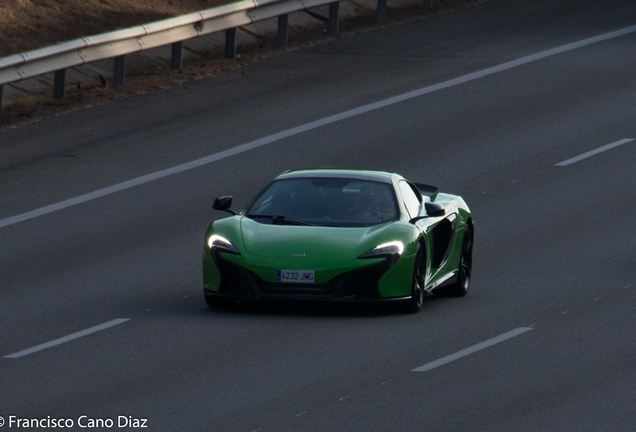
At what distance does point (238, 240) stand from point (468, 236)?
2.92 meters

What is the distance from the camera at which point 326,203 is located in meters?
13.7

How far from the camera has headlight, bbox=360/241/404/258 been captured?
42.2 ft

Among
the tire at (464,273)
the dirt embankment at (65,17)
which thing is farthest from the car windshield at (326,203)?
the dirt embankment at (65,17)

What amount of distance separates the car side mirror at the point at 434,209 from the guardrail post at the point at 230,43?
1259 centimetres

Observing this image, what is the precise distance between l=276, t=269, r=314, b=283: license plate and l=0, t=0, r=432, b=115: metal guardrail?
9.90m

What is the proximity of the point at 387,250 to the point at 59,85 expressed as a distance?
37.0ft

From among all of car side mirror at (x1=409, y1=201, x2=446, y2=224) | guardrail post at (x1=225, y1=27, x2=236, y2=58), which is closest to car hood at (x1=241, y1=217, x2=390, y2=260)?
car side mirror at (x1=409, y1=201, x2=446, y2=224)

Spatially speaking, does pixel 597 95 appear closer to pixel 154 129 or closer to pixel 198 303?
pixel 154 129

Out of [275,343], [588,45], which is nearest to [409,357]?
[275,343]

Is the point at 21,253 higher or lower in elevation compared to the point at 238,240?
lower

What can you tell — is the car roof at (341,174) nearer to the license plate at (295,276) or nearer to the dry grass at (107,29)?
the license plate at (295,276)

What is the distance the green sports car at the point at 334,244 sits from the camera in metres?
12.7

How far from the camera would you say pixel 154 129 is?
21.7m

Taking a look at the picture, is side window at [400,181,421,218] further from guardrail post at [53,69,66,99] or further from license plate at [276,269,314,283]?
guardrail post at [53,69,66,99]
